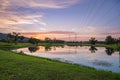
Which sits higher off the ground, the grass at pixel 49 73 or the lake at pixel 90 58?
the grass at pixel 49 73

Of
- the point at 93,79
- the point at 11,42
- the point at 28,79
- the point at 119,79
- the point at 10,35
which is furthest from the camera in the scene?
the point at 10,35

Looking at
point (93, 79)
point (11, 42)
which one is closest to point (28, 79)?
point (93, 79)

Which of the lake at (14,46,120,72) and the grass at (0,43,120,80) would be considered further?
the lake at (14,46,120,72)

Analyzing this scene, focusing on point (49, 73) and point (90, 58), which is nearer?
point (49, 73)

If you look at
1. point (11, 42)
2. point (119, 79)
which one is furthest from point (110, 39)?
point (119, 79)

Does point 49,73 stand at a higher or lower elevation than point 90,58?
higher

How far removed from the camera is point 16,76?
57.1ft

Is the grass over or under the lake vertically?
over

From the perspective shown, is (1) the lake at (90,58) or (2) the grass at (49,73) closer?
(2) the grass at (49,73)

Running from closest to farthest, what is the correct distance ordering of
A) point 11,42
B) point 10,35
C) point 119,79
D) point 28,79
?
point 28,79 → point 119,79 → point 11,42 → point 10,35

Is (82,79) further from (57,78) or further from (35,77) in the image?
(35,77)

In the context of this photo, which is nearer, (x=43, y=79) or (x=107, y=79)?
(x=43, y=79)

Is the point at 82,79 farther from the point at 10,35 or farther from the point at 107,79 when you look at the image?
the point at 10,35

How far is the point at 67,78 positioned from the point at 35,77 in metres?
3.10
